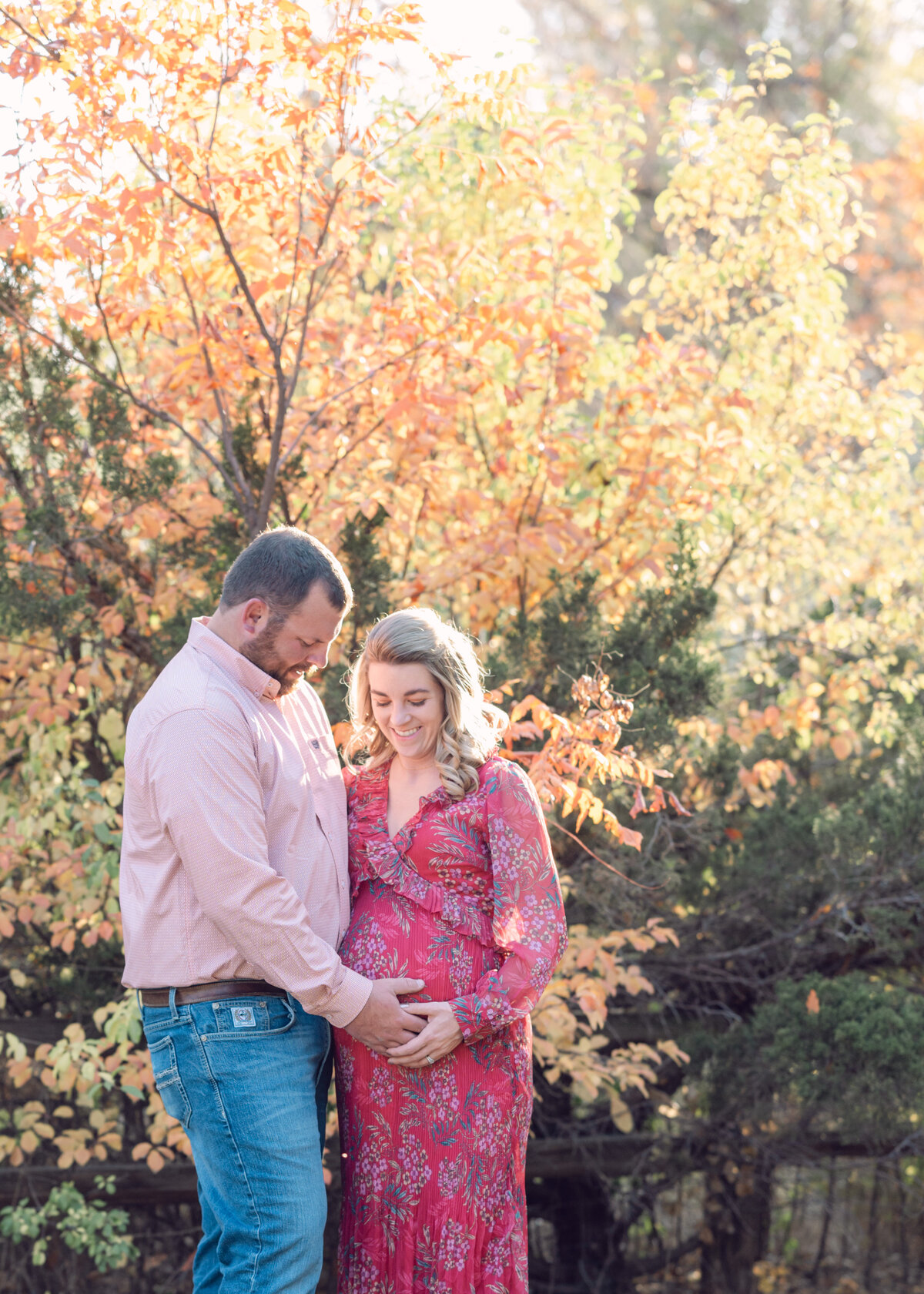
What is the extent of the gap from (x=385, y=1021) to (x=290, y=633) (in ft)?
2.64

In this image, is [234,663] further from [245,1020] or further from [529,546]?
[529,546]

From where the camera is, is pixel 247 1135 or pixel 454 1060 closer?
pixel 247 1135

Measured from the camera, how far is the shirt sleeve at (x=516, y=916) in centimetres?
246

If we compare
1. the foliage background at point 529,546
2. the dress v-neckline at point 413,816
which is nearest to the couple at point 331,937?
the dress v-neckline at point 413,816

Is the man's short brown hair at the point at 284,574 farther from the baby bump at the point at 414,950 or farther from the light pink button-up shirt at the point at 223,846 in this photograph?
the baby bump at the point at 414,950

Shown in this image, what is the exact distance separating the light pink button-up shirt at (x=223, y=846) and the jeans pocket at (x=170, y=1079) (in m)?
0.12

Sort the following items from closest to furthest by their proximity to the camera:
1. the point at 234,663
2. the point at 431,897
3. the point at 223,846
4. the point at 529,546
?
the point at 223,846 → the point at 234,663 → the point at 431,897 → the point at 529,546

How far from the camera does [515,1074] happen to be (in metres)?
2.58

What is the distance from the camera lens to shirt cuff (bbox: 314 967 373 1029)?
7.65ft

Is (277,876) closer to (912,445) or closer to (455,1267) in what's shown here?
(455,1267)

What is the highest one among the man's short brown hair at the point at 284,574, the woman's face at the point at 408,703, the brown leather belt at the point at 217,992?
the man's short brown hair at the point at 284,574

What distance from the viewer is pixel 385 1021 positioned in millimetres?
2414

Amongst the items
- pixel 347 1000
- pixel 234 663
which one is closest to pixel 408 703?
pixel 234 663

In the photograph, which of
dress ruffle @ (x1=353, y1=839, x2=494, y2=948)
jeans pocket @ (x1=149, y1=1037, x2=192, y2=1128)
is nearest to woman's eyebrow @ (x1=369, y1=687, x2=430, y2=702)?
dress ruffle @ (x1=353, y1=839, x2=494, y2=948)
